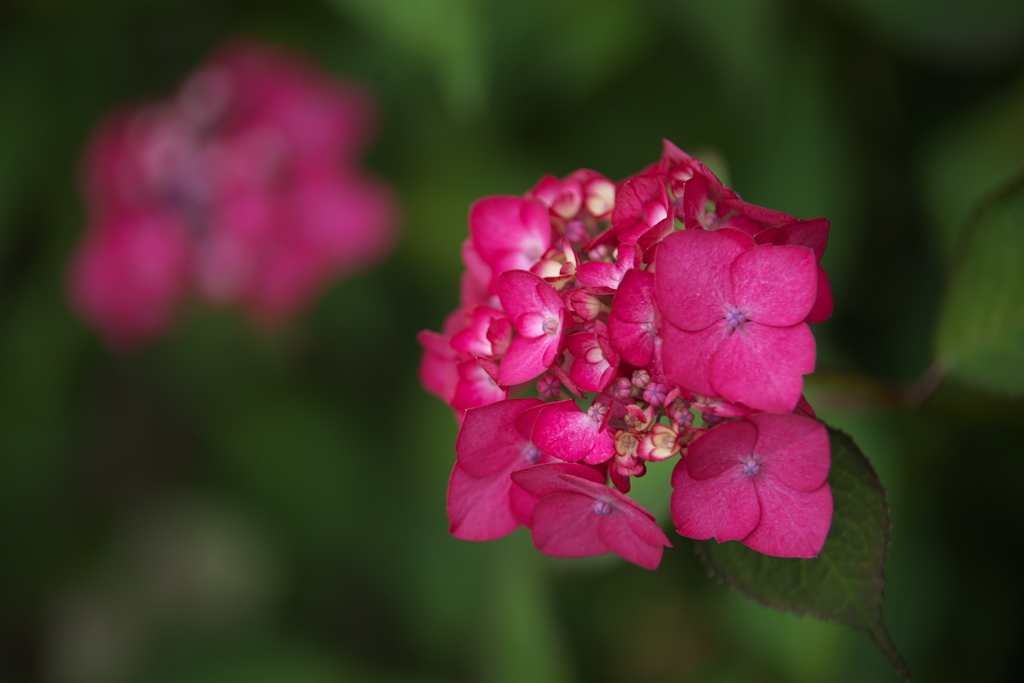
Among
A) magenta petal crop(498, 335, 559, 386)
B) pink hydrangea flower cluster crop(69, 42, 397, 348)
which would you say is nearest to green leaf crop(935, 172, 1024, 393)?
magenta petal crop(498, 335, 559, 386)

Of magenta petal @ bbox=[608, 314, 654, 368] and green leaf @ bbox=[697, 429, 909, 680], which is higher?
magenta petal @ bbox=[608, 314, 654, 368]

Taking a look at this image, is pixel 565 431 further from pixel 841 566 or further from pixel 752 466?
pixel 841 566

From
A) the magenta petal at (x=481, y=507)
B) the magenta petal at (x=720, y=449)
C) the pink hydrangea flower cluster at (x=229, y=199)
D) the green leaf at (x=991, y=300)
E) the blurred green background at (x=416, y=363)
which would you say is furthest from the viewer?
the pink hydrangea flower cluster at (x=229, y=199)

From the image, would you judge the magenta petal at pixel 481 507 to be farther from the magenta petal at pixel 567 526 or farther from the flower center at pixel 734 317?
the flower center at pixel 734 317

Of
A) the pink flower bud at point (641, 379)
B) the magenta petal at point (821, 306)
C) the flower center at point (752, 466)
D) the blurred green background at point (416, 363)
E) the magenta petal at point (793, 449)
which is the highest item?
the magenta petal at point (821, 306)

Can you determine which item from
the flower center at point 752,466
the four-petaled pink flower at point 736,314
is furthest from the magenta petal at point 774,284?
the flower center at point 752,466

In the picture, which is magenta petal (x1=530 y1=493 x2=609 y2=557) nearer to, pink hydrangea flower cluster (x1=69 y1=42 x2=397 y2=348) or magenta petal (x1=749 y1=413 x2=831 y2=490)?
magenta petal (x1=749 y1=413 x2=831 y2=490)

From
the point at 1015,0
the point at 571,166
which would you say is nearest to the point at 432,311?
the point at 571,166

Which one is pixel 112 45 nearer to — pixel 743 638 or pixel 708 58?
pixel 708 58
